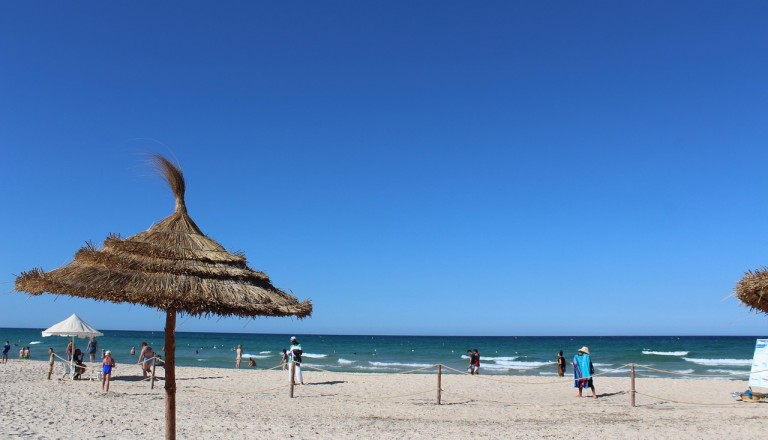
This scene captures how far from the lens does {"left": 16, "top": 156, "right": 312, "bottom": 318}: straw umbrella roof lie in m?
5.38

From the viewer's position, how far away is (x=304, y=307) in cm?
631

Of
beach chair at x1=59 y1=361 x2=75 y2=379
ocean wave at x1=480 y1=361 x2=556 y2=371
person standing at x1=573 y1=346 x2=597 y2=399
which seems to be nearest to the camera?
person standing at x1=573 y1=346 x2=597 y2=399

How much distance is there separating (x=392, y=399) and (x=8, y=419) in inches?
373

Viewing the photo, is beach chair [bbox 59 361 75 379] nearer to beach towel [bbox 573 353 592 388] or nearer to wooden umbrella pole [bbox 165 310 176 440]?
beach towel [bbox 573 353 592 388]

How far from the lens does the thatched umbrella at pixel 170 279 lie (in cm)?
538

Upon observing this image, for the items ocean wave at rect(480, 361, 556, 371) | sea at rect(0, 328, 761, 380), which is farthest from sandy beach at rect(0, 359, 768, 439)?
ocean wave at rect(480, 361, 556, 371)

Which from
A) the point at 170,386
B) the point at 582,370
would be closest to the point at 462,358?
the point at 582,370

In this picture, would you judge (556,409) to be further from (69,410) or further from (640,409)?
(69,410)

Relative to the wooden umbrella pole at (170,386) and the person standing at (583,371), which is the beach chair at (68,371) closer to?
the person standing at (583,371)

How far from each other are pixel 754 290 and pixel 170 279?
867cm

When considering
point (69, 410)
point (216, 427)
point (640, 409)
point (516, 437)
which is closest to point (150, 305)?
point (216, 427)

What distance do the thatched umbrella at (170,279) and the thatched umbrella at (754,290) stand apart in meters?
7.21

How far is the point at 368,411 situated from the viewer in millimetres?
14609

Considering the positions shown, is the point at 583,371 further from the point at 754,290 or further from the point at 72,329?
the point at 72,329
